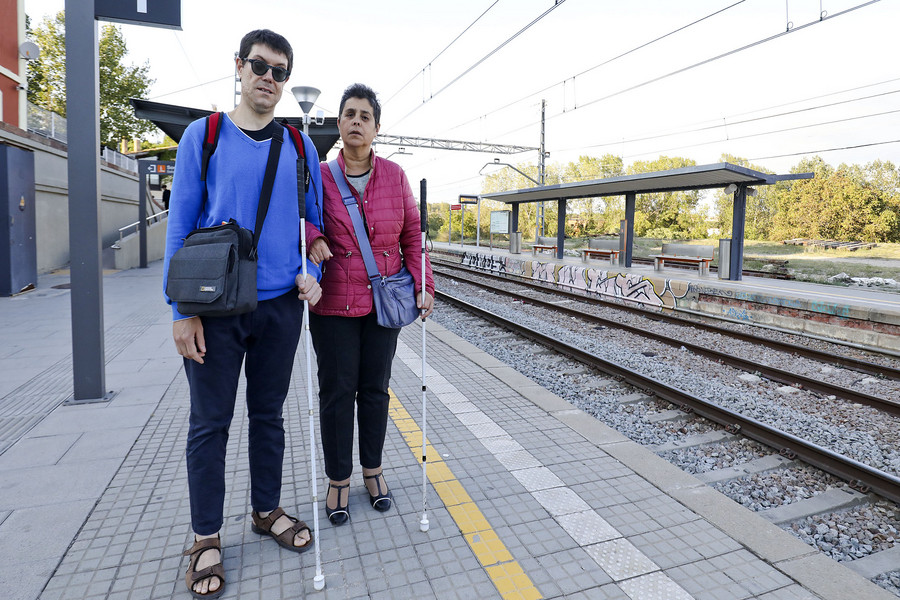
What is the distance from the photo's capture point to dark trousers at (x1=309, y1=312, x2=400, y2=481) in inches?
108

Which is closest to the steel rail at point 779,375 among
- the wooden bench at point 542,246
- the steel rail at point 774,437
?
the steel rail at point 774,437

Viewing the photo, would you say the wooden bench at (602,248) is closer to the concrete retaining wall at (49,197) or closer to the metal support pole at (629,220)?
the metal support pole at (629,220)

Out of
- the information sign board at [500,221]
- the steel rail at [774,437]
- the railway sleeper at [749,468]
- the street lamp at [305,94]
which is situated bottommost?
the railway sleeper at [749,468]

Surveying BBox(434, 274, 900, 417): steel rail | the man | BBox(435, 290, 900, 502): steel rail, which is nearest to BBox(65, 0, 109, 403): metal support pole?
the man

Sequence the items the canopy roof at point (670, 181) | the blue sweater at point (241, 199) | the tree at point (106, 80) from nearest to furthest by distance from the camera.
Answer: the blue sweater at point (241, 199)
the canopy roof at point (670, 181)
the tree at point (106, 80)

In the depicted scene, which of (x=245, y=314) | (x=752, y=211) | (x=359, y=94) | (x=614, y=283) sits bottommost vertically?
(x=614, y=283)

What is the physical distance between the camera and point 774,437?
14.7 ft

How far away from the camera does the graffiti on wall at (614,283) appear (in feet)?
47.2

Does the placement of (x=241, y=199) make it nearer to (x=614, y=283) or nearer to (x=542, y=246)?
(x=614, y=283)

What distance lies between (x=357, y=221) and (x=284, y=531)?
164 centimetres

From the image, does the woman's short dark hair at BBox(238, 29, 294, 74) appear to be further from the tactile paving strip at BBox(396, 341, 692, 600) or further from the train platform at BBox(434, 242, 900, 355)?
the train platform at BBox(434, 242, 900, 355)

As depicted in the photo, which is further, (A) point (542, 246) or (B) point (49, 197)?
(A) point (542, 246)

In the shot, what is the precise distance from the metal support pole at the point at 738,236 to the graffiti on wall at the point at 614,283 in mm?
3104

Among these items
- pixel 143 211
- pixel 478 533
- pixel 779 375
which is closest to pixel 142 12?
pixel 478 533
